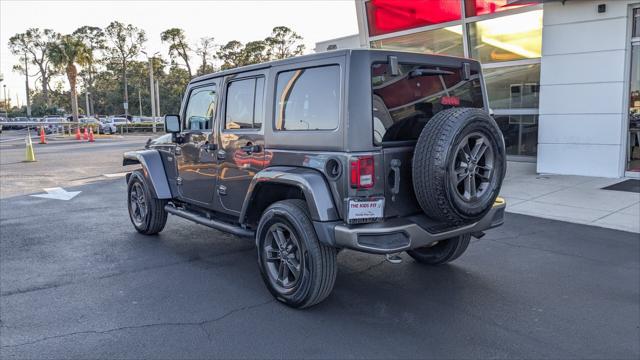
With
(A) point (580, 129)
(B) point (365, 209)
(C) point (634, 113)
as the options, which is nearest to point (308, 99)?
(B) point (365, 209)

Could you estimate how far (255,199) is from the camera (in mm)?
4441

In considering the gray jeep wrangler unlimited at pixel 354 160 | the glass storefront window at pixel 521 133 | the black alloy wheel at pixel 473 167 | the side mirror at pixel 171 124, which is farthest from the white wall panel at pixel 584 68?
the side mirror at pixel 171 124

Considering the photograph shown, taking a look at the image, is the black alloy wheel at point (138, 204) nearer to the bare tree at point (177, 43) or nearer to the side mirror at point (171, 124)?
the side mirror at point (171, 124)

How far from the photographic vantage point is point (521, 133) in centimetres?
1283

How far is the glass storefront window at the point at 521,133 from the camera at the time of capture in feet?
41.3

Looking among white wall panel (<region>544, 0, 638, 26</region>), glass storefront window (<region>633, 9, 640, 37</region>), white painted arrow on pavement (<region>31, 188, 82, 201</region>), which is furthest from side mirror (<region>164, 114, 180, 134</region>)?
glass storefront window (<region>633, 9, 640, 37</region>)

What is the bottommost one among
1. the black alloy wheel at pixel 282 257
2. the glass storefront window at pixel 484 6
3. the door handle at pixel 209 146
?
the black alloy wheel at pixel 282 257

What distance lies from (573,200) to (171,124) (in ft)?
22.0

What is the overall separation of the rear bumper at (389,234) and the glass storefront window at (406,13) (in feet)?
36.0

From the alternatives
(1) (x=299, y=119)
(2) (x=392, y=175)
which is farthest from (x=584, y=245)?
(1) (x=299, y=119)

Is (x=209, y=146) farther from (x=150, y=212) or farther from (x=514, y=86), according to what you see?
(x=514, y=86)

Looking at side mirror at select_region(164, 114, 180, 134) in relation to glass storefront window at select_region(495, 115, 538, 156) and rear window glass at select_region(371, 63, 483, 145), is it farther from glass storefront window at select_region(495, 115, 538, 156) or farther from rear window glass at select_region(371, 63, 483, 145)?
glass storefront window at select_region(495, 115, 538, 156)

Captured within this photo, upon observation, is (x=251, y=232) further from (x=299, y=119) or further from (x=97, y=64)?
(x=97, y=64)

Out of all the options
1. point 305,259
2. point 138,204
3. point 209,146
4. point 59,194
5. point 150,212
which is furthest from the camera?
A: point 59,194
